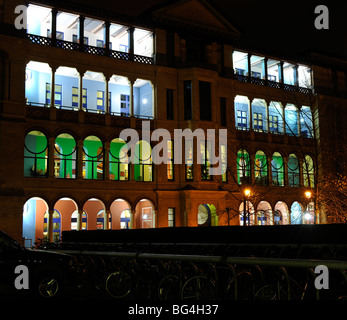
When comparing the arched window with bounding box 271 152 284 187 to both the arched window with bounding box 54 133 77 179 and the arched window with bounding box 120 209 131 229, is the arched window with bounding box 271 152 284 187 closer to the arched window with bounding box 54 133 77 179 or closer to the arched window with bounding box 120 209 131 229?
the arched window with bounding box 120 209 131 229

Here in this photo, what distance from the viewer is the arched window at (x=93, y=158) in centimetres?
3625

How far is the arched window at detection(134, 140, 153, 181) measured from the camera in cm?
3753

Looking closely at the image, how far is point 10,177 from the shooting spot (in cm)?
3167

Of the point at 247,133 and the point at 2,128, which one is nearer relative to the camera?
the point at 2,128

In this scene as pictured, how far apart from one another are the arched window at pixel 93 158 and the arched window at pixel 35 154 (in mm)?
2914

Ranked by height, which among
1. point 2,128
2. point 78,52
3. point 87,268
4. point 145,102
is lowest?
point 87,268

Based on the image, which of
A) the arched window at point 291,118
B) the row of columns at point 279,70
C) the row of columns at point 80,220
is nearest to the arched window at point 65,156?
the row of columns at point 80,220

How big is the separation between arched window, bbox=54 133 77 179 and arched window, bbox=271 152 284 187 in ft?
59.4

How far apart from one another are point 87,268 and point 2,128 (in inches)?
749

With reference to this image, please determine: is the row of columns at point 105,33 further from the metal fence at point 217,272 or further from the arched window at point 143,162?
the metal fence at point 217,272

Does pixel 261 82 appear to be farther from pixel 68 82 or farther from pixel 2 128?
pixel 2 128
